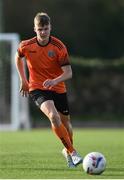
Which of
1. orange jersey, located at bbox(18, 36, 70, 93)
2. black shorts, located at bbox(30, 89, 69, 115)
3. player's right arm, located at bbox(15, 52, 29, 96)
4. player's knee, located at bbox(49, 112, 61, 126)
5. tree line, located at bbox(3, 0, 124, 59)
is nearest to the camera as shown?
player's knee, located at bbox(49, 112, 61, 126)

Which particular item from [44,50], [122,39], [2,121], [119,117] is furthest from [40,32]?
[122,39]

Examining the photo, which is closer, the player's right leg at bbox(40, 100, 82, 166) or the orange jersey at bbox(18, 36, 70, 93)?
the player's right leg at bbox(40, 100, 82, 166)

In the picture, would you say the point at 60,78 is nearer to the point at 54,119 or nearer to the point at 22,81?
the point at 54,119

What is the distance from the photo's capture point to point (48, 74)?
1288 centimetres

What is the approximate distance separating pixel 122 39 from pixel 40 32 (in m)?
38.1

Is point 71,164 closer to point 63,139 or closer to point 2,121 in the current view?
point 63,139

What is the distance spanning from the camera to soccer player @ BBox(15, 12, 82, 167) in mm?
12477

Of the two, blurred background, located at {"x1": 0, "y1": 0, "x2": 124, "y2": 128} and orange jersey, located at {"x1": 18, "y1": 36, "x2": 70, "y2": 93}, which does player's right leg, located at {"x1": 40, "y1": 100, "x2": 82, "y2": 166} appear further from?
blurred background, located at {"x1": 0, "y1": 0, "x2": 124, "y2": 128}

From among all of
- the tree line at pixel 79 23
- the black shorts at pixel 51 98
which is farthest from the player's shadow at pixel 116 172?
the tree line at pixel 79 23

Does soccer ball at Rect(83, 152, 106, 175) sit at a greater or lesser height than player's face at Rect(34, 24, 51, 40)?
lesser

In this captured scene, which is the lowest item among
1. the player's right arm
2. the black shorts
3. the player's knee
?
the player's knee

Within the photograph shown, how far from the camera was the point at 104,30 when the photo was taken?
51.2 m

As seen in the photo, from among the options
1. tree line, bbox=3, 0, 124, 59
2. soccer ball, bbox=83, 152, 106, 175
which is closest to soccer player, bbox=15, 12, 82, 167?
soccer ball, bbox=83, 152, 106, 175

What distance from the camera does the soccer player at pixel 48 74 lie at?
12477 mm
